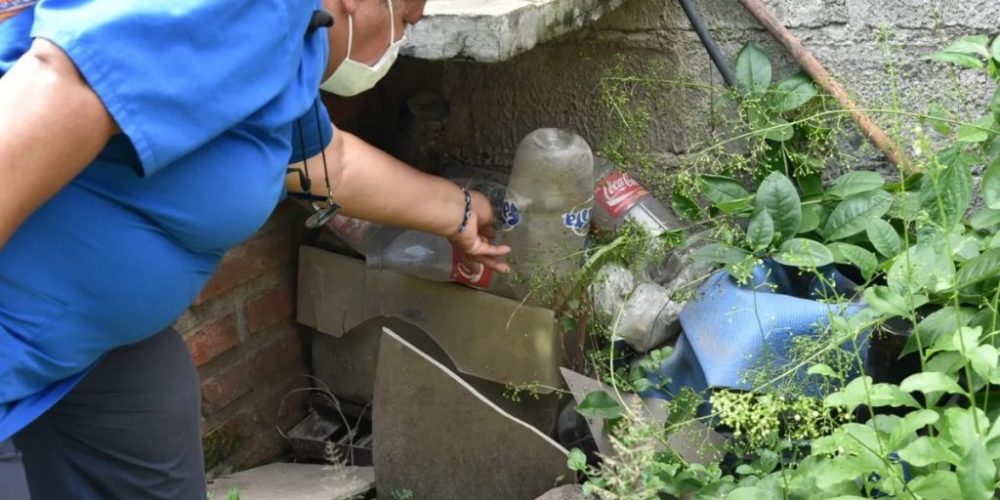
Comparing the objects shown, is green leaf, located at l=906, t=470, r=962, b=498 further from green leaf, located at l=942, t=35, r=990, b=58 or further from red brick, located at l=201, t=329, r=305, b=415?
red brick, located at l=201, t=329, r=305, b=415

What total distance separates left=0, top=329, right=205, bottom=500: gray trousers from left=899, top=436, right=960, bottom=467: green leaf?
3.58 feet

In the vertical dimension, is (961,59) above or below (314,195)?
above

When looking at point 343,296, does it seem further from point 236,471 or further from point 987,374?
point 987,374

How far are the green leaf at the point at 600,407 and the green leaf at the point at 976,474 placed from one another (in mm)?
757

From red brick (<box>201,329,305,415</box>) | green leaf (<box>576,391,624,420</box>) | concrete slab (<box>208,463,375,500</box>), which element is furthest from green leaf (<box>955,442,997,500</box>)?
red brick (<box>201,329,305,415</box>)

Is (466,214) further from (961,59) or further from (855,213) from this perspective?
(961,59)

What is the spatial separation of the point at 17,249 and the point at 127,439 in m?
0.47

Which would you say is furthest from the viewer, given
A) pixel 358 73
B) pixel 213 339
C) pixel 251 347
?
pixel 251 347

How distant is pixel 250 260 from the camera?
255 centimetres

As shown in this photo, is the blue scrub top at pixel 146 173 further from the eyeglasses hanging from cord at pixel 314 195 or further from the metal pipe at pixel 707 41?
the metal pipe at pixel 707 41

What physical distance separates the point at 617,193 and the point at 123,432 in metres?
1.23

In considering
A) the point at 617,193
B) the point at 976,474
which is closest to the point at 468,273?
the point at 617,193

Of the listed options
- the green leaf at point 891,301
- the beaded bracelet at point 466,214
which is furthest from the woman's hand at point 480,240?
the green leaf at point 891,301

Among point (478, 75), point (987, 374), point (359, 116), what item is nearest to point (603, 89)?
point (478, 75)
